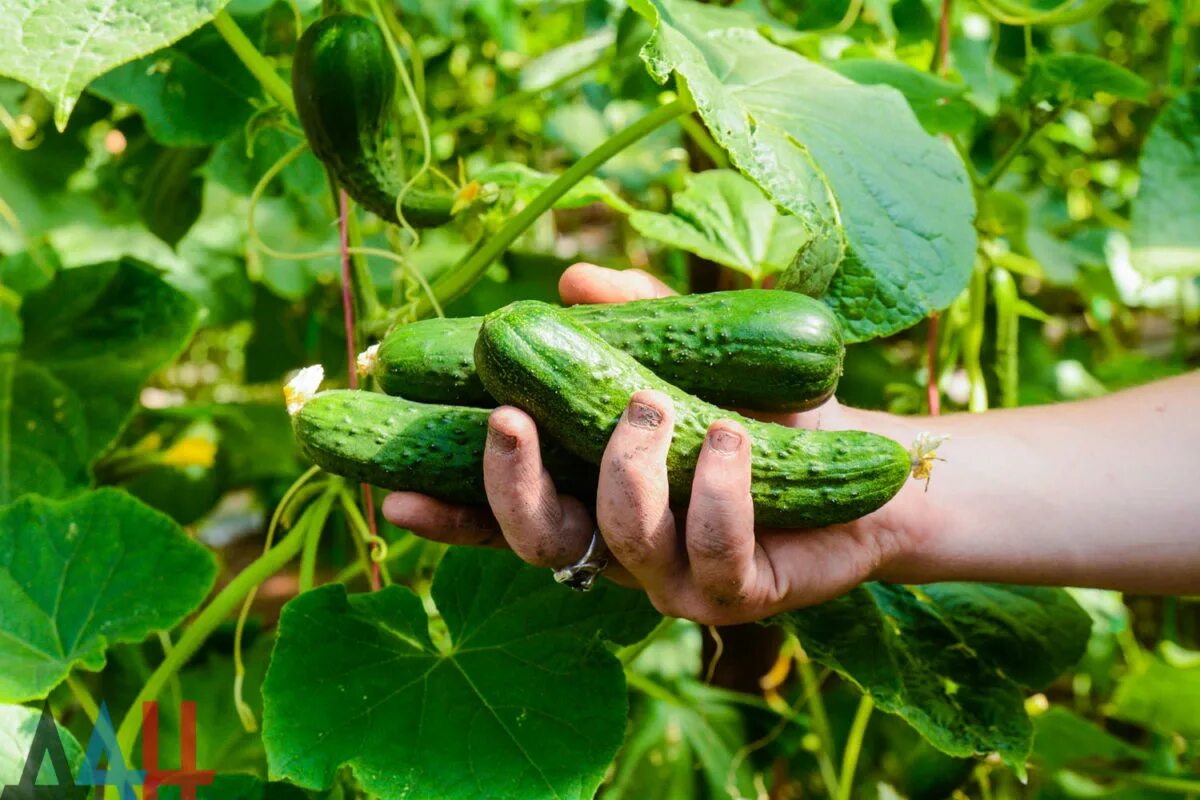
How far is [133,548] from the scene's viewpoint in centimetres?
127

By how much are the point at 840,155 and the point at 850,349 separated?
3.33 ft

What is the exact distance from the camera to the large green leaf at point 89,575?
1.21 metres

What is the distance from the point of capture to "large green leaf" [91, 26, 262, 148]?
1.48m

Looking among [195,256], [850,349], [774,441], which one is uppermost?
[774,441]

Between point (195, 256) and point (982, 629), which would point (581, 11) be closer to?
point (195, 256)

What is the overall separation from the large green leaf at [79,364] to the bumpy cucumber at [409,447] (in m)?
0.61

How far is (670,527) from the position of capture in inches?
35.5

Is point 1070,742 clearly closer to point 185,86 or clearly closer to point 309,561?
point 309,561

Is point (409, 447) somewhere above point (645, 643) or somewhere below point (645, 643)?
above

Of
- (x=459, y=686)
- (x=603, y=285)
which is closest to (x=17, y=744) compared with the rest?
(x=459, y=686)

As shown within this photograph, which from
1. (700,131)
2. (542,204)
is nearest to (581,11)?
(700,131)

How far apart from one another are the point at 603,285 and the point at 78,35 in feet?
1.86

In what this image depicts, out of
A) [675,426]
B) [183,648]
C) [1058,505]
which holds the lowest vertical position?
[183,648]

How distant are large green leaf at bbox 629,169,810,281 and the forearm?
286 mm
